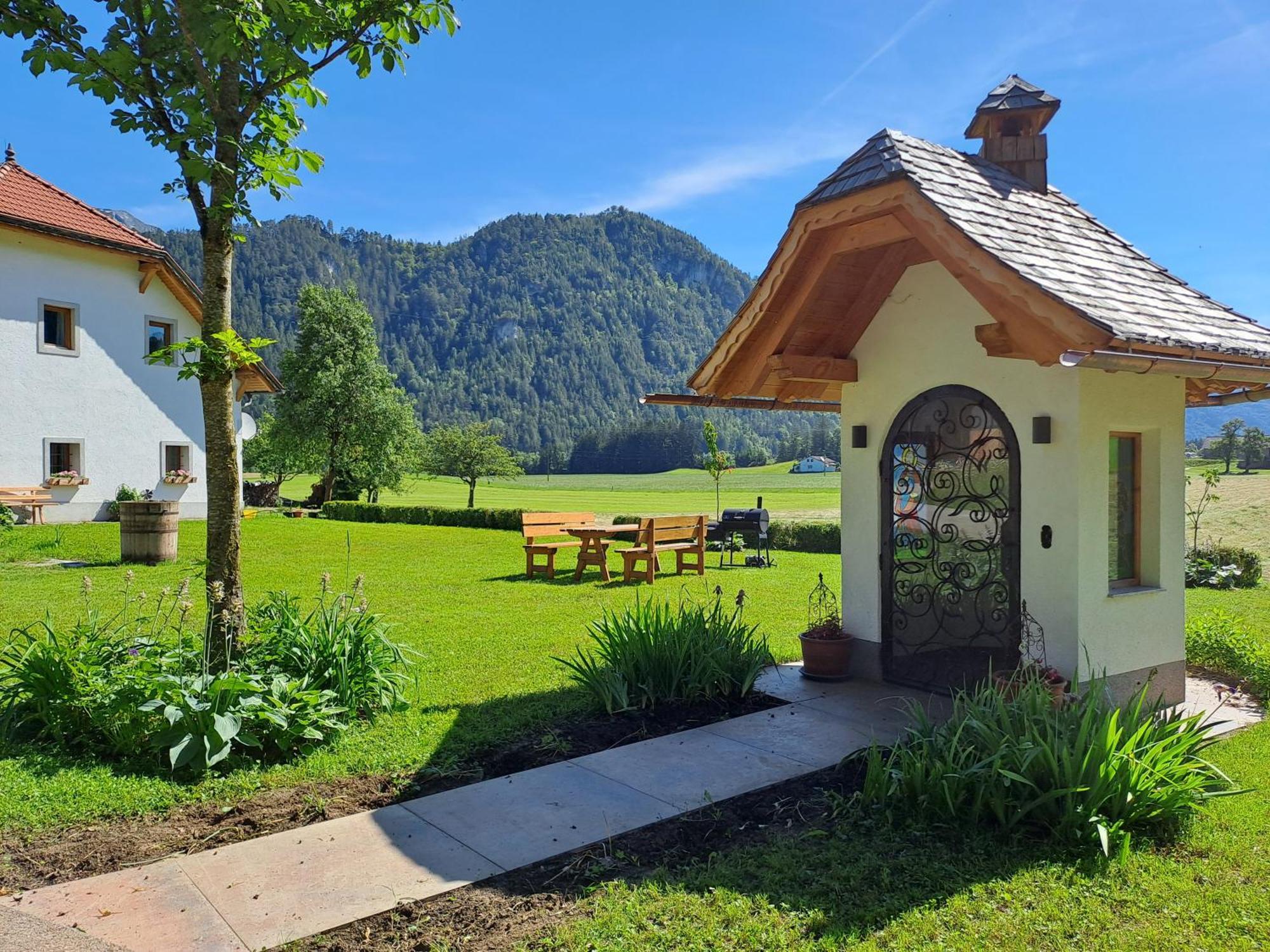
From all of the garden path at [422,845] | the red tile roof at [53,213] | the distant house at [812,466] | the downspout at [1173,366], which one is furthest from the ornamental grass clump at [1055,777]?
the distant house at [812,466]

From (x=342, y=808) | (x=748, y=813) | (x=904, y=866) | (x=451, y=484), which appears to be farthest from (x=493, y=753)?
(x=451, y=484)

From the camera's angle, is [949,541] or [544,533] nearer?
[949,541]

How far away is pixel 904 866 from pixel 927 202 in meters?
3.99

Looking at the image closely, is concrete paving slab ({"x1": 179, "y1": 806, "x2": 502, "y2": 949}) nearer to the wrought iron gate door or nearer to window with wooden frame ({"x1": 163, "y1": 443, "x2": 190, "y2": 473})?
the wrought iron gate door

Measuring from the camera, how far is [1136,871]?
386 cm

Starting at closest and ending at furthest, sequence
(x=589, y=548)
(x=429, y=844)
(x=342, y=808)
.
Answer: (x=429, y=844) → (x=342, y=808) → (x=589, y=548)

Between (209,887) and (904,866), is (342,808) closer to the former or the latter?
(209,887)

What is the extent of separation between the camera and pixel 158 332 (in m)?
25.1

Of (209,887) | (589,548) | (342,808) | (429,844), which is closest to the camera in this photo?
(209,887)

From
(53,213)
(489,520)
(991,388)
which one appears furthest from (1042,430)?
(53,213)

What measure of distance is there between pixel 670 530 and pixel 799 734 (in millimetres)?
8810

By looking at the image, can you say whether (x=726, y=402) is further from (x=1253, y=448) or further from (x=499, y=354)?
(x=499, y=354)

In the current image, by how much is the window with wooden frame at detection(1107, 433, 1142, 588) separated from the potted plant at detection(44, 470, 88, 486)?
2394 centimetres

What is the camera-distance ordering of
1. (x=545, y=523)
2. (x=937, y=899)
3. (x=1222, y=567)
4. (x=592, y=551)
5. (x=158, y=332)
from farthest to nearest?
(x=158, y=332) < (x=545, y=523) < (x=1222, y=567) < (x=592, y=551) < (x=937, y=899)
